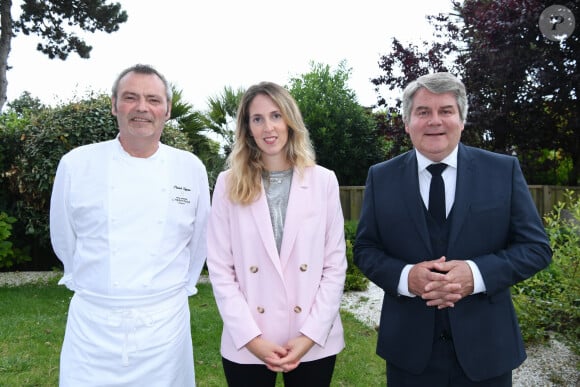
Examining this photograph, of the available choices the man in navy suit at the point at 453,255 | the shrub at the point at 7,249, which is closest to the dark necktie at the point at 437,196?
the man in navy suit at the point at 453,255

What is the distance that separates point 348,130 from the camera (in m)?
14.4

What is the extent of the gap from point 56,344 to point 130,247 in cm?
367

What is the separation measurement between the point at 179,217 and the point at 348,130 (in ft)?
38.9

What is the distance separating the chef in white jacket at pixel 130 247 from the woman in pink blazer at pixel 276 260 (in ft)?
1.05

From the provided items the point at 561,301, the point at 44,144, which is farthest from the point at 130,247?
the point at 44,144

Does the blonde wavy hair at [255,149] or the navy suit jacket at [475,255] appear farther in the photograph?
the blonde wavy hair at [255,149]

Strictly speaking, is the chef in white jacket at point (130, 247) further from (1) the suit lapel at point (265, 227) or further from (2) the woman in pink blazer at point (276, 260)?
(1) the suit lapel at point (265, 227)

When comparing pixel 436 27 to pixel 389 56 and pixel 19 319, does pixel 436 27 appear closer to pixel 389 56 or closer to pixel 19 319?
pixel 389 56

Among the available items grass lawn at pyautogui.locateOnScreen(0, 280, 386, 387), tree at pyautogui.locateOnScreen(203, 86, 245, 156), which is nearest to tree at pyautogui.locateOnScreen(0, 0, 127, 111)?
tree at pyautogui.locateOnScreen(203, 86, 245, 156)

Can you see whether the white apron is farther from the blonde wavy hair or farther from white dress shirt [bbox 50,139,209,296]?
the blonde wavy hair

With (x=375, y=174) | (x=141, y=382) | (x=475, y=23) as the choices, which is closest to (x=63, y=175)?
(x=141, y=382)

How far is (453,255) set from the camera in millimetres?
2494

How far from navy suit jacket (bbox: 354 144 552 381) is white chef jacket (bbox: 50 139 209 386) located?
109 centimetres

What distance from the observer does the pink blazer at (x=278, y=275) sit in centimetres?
261
